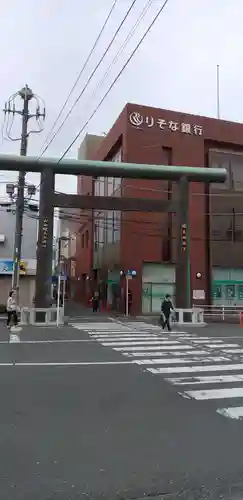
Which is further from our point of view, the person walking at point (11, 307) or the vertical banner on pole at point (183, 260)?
the vertical banner on pole at point (183, 260)

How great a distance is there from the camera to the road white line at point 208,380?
8.83 metres

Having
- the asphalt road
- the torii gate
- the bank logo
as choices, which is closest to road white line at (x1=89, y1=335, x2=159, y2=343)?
the asphalt road

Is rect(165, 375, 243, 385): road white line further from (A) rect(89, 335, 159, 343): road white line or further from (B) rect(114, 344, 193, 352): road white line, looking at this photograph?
(A) rect(89, 335, 159, 343): road white line

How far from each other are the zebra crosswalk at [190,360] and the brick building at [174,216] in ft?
43.8

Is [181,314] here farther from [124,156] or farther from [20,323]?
[124,156]

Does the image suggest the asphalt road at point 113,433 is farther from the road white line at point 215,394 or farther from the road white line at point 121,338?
the road white line at point 121,338

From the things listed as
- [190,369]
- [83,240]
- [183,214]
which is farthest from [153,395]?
[83,240]

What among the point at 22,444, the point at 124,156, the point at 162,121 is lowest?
the point at 22,444

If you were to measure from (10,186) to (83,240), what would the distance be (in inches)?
1050

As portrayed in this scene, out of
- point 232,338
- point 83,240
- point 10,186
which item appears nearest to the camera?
point 232,338

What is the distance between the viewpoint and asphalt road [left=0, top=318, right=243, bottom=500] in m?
4.24

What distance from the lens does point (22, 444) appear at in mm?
5246

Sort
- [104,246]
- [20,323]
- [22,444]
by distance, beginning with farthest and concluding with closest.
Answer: [104,246]
[20,323]
[22,444]

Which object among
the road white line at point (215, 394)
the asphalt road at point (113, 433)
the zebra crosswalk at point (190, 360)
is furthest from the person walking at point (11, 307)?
the road white line at point (215, 394)
